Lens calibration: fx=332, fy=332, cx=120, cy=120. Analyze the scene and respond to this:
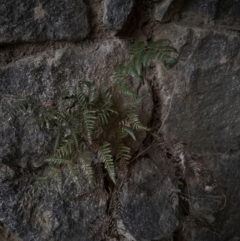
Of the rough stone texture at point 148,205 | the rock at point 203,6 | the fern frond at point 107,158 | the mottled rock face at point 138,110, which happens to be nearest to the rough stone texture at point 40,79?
the mottled rock face at point 138,110

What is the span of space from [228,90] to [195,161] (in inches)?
15.3

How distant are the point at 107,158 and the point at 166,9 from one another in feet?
2.27

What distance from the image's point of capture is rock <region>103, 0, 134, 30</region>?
1.39 meters

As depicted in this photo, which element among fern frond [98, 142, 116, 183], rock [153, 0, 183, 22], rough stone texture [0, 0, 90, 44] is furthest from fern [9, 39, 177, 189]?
rough stone texture [0, 0, 90, 44]

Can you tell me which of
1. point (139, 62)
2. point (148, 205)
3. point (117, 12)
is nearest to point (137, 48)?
point (139, 62)

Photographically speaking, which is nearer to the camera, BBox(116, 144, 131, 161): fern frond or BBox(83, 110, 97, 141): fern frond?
BBox(83, 110, 97, 141): fern frond

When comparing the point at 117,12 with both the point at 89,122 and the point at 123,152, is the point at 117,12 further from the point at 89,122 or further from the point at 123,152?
the point at 123,152

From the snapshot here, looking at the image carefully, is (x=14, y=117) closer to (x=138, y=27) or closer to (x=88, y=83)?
(x=88, y=83)

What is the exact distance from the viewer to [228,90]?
1.60 meters

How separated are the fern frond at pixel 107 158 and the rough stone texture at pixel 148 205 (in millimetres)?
222

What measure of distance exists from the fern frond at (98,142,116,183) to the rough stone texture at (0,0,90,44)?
49 centimetres

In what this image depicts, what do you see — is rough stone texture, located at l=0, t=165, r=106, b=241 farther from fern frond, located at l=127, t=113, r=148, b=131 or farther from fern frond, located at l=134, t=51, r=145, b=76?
fern frond, located at l=134, t=51, r=145, b=76

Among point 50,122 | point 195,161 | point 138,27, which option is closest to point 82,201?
point 50,122

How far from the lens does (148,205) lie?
5.26 feet
